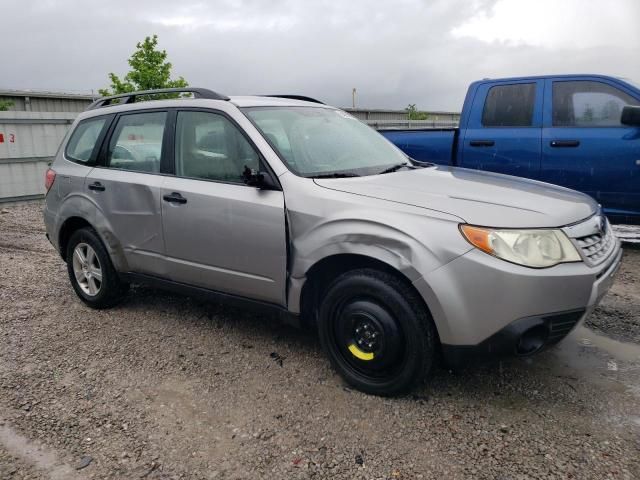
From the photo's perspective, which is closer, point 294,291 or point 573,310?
point 573,310

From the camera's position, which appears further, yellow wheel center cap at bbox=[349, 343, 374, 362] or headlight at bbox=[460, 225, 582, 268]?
yellow wheel center cap at bbox=[349, 343, 374, 362]

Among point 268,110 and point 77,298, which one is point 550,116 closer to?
point 268,110

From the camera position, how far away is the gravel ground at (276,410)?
8.13ft

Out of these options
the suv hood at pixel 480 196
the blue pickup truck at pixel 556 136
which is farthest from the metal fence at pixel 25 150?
the suv hood at pixel 480 196

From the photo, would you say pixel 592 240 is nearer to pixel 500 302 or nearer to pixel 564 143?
pixel 500 302

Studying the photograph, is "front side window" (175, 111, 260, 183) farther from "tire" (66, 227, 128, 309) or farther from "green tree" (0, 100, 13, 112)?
"green tree" (0, 100, 13, 112)

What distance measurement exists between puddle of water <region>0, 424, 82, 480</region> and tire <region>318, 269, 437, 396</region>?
4.78 feet

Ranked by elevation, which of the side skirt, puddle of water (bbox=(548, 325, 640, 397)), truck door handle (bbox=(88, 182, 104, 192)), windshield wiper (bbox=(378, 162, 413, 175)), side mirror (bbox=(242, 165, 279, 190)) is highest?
Answer: windshield wiper (bbox=(378, 162, 413, 175))

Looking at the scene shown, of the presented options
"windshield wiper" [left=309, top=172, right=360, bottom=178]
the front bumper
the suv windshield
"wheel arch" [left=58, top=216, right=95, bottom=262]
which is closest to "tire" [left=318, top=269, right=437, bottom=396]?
the front bumper

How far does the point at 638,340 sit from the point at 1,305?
511cm

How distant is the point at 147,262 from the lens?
4.02 m

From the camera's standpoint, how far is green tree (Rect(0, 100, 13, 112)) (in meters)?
17.5

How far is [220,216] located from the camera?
344cm

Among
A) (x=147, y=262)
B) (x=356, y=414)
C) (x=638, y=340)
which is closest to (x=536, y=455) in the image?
(x=356, y=414)
